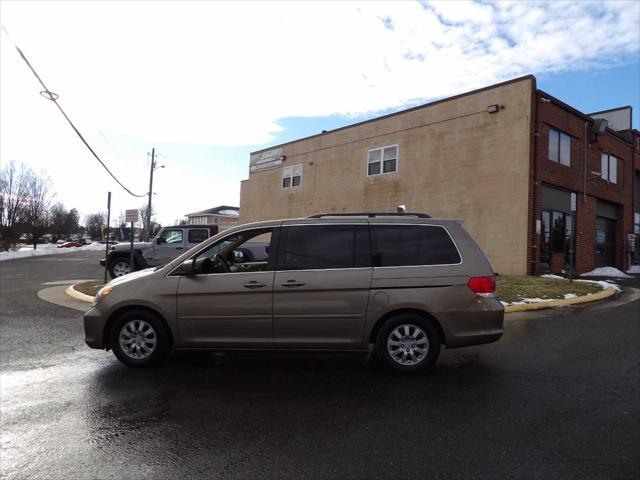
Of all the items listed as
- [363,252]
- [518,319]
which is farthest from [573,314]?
[363,252]

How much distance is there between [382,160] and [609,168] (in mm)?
10617

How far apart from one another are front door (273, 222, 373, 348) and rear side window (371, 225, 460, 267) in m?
0.18

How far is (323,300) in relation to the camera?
5.04m

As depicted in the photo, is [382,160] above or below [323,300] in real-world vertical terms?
above

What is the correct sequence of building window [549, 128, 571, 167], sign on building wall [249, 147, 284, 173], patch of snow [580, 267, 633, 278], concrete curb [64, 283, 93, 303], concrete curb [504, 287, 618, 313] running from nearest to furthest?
concrete curb [504, 287, 618, 313]
concrete curb [64, 283, 93, 303]
building window [549, 128, 571, 167]
patch of snow [580, 267, 633, 278]
sign on building wall [249, 147, 284, 173]

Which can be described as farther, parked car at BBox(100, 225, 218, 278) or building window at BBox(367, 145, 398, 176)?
building window at BBox(367, 145, 398, 176)

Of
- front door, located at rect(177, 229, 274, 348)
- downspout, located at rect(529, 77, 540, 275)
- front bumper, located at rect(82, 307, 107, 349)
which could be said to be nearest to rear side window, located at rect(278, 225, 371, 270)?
front door, located at rect(177, 229, 274, 348)

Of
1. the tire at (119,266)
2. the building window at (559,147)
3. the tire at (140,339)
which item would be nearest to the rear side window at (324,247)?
the tire at (140,339)

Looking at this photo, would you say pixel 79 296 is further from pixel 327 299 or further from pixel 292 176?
pixel 292 176

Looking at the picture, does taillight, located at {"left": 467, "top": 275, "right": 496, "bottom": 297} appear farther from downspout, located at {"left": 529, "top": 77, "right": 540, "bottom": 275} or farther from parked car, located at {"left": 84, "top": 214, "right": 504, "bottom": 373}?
downspout, located at {"left": 529, "top": 77, "right": 540, "bottom": 275}

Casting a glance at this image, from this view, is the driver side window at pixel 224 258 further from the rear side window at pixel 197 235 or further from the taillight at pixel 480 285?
the rear side window at pixel 197 235

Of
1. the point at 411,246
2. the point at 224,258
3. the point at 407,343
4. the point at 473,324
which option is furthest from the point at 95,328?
the point at 473,324

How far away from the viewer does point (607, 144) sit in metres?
20.7

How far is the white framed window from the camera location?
26.4m
